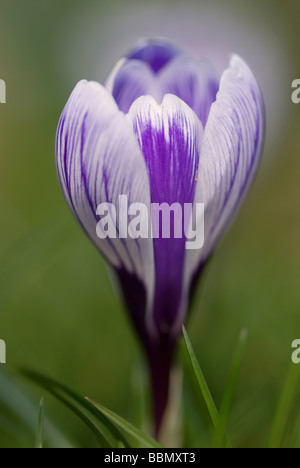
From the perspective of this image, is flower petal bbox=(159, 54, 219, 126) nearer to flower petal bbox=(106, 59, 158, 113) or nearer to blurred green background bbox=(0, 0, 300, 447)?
flower petal bbox=(106, 59, 158, 113)

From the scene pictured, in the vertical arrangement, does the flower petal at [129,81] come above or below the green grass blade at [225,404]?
above

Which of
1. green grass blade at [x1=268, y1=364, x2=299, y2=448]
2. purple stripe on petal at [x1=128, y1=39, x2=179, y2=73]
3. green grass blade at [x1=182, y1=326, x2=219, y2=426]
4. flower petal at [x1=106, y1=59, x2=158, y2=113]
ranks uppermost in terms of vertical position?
purple stripe on petal at [x1=128, y1=39, x2=179, y2=73]

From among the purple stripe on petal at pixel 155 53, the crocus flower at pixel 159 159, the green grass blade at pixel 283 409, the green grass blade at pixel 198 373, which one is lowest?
the green grass blade at pixel 283 409

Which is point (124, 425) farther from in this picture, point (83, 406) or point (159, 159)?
point (159, 159)

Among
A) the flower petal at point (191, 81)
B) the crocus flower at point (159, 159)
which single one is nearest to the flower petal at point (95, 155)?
A: the crocus flower at point (159, 159)

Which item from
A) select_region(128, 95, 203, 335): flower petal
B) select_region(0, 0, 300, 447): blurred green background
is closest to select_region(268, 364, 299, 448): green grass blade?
select_region(0, 0, 300, 447): blurred green background

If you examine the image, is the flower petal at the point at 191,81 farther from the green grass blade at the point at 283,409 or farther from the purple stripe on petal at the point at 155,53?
the green grass blade at the point at 283,409
